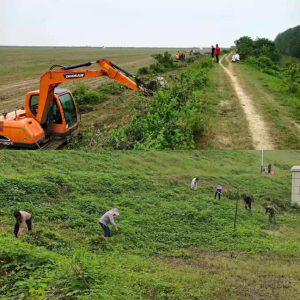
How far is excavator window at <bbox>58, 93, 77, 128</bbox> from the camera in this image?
11.8m

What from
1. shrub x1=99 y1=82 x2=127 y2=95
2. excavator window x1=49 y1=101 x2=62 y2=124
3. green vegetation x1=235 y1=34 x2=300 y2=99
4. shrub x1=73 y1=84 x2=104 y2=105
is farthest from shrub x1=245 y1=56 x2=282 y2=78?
excavator window x1=49 y1=101 x2=62 y2=124


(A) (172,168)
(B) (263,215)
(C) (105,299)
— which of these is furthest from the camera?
(A) (172,168)

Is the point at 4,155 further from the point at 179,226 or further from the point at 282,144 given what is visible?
the point at 282,144

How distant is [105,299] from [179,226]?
5.77m

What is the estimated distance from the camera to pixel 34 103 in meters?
12.1

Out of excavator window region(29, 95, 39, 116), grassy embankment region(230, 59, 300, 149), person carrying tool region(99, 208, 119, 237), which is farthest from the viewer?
excavator window region(29, 95, 39, 116)

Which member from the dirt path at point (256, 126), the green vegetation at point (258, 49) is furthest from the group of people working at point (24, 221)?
the green vegetation at point (258, 49)

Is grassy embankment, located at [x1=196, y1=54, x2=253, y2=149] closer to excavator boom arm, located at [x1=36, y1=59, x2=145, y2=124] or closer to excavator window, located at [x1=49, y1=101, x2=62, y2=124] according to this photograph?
excavator boom arm, located at [x1=36, y1=59, x2=145, y2=124]

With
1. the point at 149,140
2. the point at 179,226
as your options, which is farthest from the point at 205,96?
the point at 179,226

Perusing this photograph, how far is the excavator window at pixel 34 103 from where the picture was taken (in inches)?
470

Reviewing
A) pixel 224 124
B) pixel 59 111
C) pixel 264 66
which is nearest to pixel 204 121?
pixel 224 124

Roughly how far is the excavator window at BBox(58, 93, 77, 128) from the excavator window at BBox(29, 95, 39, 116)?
0.99 metres

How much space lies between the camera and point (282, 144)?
9.80 m

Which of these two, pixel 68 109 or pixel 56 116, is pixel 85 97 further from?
pixel 56 116
